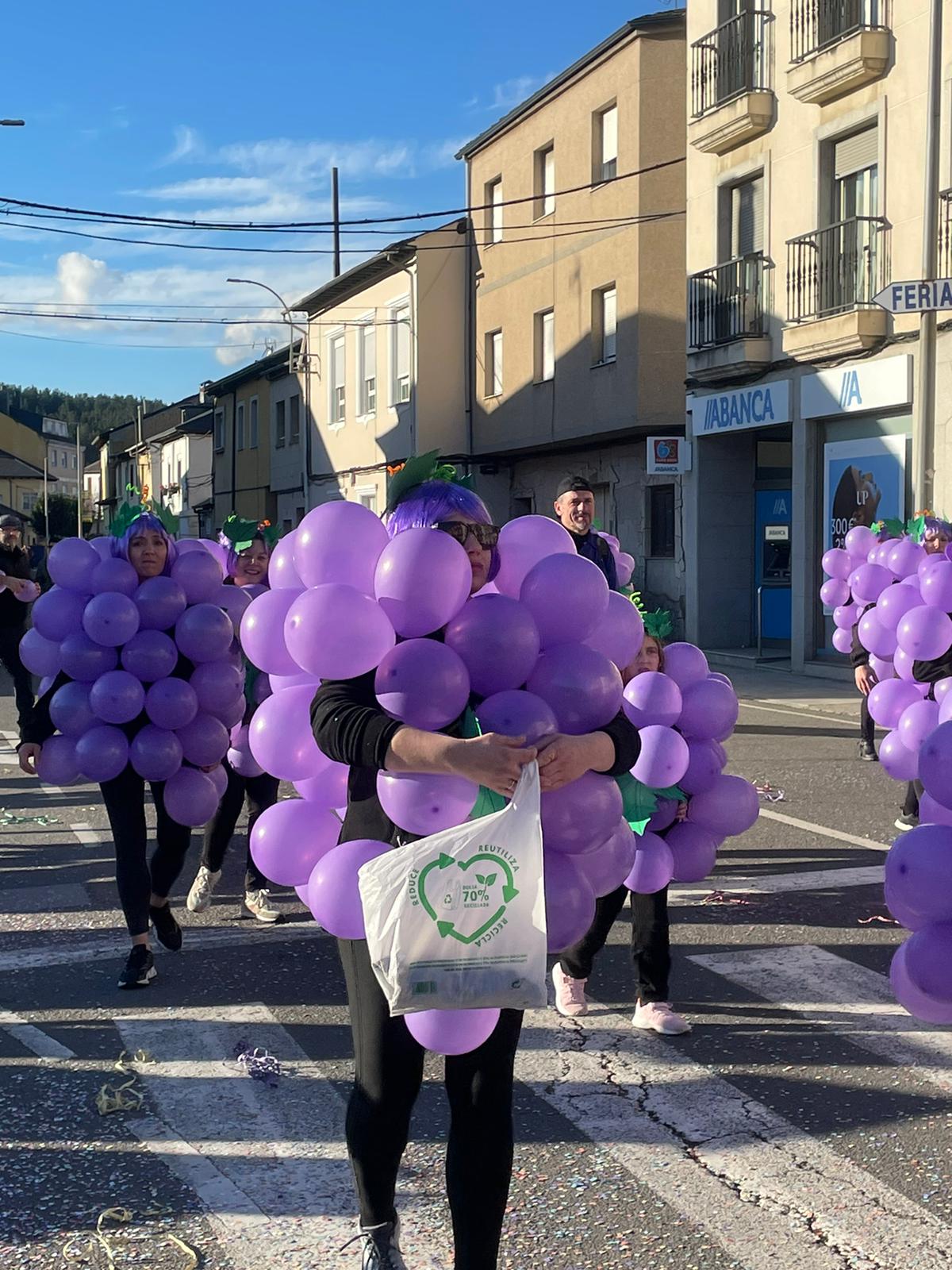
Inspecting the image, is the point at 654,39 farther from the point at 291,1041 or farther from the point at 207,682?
the point at 291,1041

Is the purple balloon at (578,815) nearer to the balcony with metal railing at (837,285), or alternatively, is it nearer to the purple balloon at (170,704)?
the purple balloon at (170,704)

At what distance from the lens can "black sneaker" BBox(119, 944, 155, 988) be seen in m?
5.25

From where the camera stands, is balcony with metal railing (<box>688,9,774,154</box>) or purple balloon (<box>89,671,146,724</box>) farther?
balcony with metal railing (<box>688,9,774,154</box>)

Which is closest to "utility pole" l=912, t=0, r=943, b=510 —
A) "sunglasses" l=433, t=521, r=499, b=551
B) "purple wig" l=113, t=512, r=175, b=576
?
"purple wig" l=113, t=512, r=175, b=576

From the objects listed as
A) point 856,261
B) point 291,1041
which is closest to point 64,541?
point 291,1041

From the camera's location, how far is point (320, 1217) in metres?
3.37

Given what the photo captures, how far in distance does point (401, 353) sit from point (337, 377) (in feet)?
17.8

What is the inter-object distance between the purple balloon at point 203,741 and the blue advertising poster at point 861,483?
12.5 meters

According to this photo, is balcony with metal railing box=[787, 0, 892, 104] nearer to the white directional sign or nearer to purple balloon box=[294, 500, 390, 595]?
the white directional sign

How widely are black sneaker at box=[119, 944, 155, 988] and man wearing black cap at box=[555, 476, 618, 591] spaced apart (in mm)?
2687

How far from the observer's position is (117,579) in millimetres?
5559

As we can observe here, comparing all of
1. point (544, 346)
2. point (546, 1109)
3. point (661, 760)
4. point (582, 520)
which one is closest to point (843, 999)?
point (661, 760)

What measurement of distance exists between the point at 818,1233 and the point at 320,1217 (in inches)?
47.7

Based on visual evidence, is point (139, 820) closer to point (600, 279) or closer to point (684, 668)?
point (684, 668)
